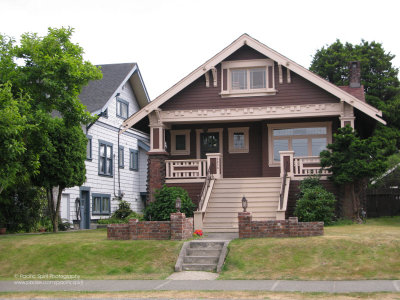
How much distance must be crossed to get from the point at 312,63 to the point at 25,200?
26827 mm

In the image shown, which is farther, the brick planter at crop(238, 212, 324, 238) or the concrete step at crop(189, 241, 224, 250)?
the brick planter at crop(238, 212, 324, 238)

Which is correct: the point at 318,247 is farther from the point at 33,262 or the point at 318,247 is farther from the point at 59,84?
the point at 59,84

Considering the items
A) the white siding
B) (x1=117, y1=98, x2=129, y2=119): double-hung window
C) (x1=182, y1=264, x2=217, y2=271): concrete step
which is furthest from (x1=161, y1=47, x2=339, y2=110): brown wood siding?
(x1=117, y1=98, x2=129, y2=119): double-hung window

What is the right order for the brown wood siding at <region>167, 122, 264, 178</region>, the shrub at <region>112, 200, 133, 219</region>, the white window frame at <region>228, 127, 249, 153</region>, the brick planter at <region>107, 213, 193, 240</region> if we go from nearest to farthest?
the brick planter at <region>107, 213, 193, 240</region> → the brown wood siding at <region>167, 122, 264, 178</region> → the white window frame at <region>228, 127, 249, 153</region> → the shrub at <region>112, 200, 133, 219</region>

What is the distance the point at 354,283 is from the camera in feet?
37.7

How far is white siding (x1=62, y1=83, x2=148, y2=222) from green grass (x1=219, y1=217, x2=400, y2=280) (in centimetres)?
1623

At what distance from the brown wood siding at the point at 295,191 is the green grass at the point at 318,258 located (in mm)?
5956

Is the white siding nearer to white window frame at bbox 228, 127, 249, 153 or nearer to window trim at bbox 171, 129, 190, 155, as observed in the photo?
window trim at bbox 171, 129, 190, 155

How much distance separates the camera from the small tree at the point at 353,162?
760 inches

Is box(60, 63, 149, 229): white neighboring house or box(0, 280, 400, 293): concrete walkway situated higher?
box(60, 63, 149, 229): white neighboring house

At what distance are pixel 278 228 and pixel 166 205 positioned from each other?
5700 mm

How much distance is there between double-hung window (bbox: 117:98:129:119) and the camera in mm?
34059

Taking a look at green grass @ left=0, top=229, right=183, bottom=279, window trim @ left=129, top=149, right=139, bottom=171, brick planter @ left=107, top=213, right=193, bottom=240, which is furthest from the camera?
window trim @ left=129, top=149, right=139, bottom=171

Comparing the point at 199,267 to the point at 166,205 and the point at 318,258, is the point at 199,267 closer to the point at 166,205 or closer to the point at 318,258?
the point at 318,258
